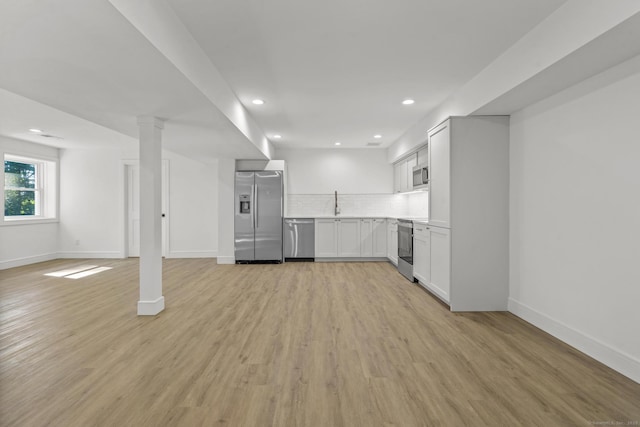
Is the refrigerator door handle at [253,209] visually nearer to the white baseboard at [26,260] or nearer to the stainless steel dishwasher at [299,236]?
the stainless steel dishwasher at [299,236]

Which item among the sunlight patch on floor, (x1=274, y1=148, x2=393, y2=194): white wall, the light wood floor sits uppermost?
(x1=274, y1=148, x2=393, y2=194): white wall

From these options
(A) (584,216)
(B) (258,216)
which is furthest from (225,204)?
(A) (584,216)

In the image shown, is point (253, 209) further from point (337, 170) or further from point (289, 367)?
point (289, 367)

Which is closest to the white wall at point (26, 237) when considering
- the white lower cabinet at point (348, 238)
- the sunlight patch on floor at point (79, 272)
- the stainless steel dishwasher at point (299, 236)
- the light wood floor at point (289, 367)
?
the sunlight patch on floor at point (79, 272)

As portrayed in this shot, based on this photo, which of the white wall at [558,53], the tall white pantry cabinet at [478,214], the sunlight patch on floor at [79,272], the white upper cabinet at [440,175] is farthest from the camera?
the sunlight patch on floor at [79,272]

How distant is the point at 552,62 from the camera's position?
2.28 m

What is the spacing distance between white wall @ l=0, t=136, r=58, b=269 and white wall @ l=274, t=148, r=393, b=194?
4.93 m

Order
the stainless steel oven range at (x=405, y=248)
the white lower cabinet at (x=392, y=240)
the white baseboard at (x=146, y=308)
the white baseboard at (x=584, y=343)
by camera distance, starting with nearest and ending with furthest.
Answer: the white baseboard at (x=584, y=343) → the white baseboard at (x=146, y=308) → the stainless steel oven range at (x=405, y=248) → the white lower cabinet at (x=392, y=240)

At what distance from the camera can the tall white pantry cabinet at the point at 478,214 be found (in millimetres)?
3578

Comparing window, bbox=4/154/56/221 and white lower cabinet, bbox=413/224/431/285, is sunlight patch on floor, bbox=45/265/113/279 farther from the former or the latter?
white lower cabinet, bbox=413/224/431/285

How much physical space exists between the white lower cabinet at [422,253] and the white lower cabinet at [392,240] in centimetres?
121

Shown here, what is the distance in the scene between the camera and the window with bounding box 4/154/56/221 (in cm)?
622

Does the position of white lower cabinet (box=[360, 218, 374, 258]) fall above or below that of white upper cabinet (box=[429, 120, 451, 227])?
below

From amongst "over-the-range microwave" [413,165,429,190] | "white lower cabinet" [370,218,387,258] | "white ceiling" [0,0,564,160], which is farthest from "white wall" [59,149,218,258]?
"over-the-range microwave" [413,165,429,190]
